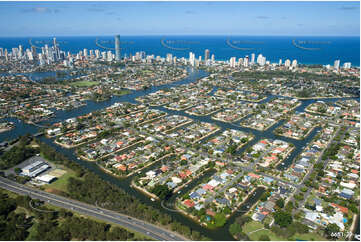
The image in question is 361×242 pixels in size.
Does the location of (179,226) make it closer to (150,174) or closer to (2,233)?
(150,174)

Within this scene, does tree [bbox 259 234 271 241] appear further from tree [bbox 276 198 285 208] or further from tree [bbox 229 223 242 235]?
tree [bbox 276 198 285 208]

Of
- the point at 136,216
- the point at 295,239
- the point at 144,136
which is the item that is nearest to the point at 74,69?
the point at 144,136

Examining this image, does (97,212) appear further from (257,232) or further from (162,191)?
(257,232)

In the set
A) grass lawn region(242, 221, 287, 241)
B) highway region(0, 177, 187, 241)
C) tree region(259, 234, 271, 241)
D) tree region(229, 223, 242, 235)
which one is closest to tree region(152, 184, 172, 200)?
highway region(0, 177, 187, 241)

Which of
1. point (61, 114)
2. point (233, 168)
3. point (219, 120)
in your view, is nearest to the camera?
point (233, 168)

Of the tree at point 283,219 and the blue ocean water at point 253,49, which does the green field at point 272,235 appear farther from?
the blue ocean water at point 253,49

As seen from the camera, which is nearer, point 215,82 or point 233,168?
point 233,168

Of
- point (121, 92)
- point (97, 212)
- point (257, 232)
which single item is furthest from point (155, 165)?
point (121, 92)
